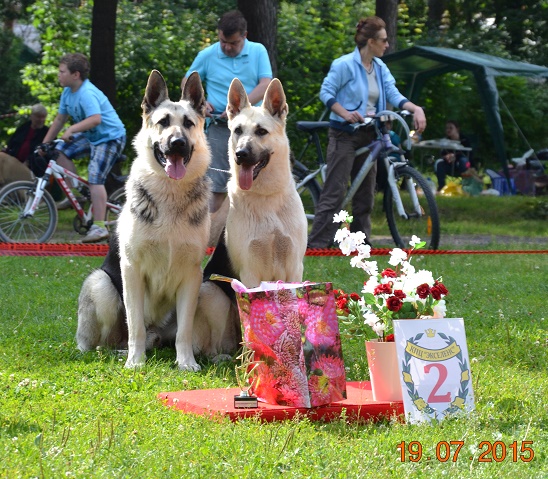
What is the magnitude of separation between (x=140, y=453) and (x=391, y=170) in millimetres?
7228

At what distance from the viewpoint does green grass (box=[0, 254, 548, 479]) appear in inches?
142

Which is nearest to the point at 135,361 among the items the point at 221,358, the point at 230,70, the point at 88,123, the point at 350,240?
the point at 221,358

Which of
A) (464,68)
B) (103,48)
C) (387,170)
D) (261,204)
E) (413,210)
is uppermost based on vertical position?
(103,48)

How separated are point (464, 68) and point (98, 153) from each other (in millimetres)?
7350

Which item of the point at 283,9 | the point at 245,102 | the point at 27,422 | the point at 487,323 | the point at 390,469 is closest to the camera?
the point at 390,469

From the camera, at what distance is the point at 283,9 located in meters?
21.4

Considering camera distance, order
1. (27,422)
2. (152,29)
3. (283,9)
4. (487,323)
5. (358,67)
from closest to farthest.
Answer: (27,422) → (487,323) → (358,67) → (152,29) → (283,9)

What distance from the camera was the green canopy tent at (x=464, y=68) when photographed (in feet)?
51.6

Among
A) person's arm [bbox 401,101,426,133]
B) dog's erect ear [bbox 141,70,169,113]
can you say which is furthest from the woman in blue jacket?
dog's erect ear [bbox 141,70,169,113]

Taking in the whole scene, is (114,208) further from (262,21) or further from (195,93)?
(195,93)

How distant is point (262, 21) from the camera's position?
14047mm

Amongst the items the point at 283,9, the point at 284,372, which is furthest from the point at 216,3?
the point at 284,372

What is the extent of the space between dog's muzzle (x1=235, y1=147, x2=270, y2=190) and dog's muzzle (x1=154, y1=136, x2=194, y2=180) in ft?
1.05

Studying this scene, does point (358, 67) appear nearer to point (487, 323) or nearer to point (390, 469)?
point (487, 323)
